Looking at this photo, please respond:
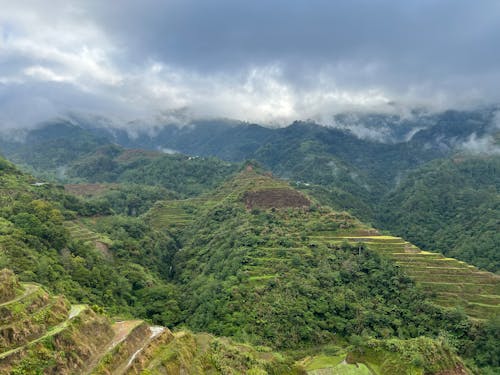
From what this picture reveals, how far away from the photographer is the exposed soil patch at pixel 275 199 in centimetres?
7694

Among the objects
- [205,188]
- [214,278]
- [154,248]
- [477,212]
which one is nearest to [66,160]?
[205,188]

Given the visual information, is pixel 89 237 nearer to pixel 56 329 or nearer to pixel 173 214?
pixel 173 214

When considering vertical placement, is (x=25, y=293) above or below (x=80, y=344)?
above

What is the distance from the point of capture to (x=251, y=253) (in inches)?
2211

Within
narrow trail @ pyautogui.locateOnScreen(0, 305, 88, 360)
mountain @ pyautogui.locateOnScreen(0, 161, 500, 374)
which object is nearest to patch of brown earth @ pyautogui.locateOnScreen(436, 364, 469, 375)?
mountain @ pyautogui.locateOnScreen(0, 161, 500, 374)

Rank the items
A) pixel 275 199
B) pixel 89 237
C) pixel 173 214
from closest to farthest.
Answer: pixel 89 237, pixel 275 199, pixel 173 214

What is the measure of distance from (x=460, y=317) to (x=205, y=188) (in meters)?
104

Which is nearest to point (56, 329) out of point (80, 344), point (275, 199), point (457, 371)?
point (80, 344)

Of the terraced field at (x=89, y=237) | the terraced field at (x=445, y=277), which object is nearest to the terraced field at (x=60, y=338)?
the terraced field at (x=89, y=237)

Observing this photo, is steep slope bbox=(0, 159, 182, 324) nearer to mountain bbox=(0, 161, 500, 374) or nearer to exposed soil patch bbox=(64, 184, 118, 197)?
mountain bbox=(0, 161, 500, 374)

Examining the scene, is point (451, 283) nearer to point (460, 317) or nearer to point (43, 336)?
point (460, 317)

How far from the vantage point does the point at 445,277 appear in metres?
51.2

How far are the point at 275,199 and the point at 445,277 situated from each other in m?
36.0

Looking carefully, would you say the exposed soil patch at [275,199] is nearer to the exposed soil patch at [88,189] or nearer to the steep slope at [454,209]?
the steep slope at [454,209]
